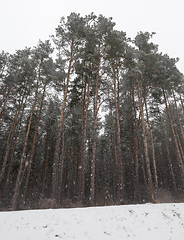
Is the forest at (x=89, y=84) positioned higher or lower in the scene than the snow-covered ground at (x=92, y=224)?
higher

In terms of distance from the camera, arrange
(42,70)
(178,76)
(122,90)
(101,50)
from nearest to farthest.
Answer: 1. (101,50)
2. (42,70)
3. (178,76)
4. (122,90)

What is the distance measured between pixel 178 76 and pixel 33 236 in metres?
17.1

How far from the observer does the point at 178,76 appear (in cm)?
1579

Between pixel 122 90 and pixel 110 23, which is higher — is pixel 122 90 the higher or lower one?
the lower one

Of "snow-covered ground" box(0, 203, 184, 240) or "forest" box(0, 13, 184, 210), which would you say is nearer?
"snow-covered ground" box(0, 203, 184, 240)

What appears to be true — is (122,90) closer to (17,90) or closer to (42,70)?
(42,70)

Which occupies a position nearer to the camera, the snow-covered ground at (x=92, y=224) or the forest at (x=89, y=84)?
the snow-covered ground at (x=92, y=224)

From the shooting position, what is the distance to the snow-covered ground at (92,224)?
4.21m

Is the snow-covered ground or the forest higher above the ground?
the forest

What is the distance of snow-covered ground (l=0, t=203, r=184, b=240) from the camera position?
421 cm

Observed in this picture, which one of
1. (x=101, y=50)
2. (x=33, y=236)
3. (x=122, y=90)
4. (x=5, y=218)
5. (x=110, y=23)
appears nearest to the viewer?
(x=33, y=236)

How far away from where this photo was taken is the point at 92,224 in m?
4.97

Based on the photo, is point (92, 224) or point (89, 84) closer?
point (92, 224)

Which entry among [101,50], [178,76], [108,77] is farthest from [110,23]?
[178,76]
